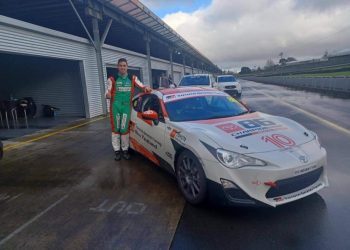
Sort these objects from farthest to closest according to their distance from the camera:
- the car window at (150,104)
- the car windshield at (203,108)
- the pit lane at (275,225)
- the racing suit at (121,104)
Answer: the racing suit at (121,104)
the car window at (150,104)
the car windshield at (203,108)
the pit lane at (275,225)

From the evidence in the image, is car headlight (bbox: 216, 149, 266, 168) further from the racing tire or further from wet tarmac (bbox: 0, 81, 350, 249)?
wet tarmac (bbox: 0, 81, 350, 249)

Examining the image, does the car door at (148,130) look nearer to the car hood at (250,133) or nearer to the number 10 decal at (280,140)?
the car hood at (250,133)

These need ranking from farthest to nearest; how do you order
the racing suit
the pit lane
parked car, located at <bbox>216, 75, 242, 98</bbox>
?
parked car, located at <bbox>216, 75, 242, 98</bbox>, the racing suit, the pit lane

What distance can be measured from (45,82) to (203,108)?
12.0 m

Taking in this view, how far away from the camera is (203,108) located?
479 centimetres

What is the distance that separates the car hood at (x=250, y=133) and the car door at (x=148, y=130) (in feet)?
1.74

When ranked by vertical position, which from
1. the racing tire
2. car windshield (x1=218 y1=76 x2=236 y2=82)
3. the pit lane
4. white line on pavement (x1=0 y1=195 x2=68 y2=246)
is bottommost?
white line on pavement (x1=0 y1=195 x2=68 y2=246)

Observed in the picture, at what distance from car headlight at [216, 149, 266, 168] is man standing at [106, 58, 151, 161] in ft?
9.12

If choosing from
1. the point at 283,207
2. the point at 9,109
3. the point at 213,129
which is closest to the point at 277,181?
the point at 283,207

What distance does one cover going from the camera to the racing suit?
5664 millimetres

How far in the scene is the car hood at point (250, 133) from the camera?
10.9ft

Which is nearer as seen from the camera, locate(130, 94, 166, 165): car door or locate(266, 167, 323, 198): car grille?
locate(266, 167, 323, 198): car grille

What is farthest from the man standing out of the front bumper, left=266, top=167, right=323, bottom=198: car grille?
left=266, top=167, right=323, bottom=198: car grille

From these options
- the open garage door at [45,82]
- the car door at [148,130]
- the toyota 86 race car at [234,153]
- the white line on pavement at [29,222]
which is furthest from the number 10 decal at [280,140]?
the open garage door at [45,82]
